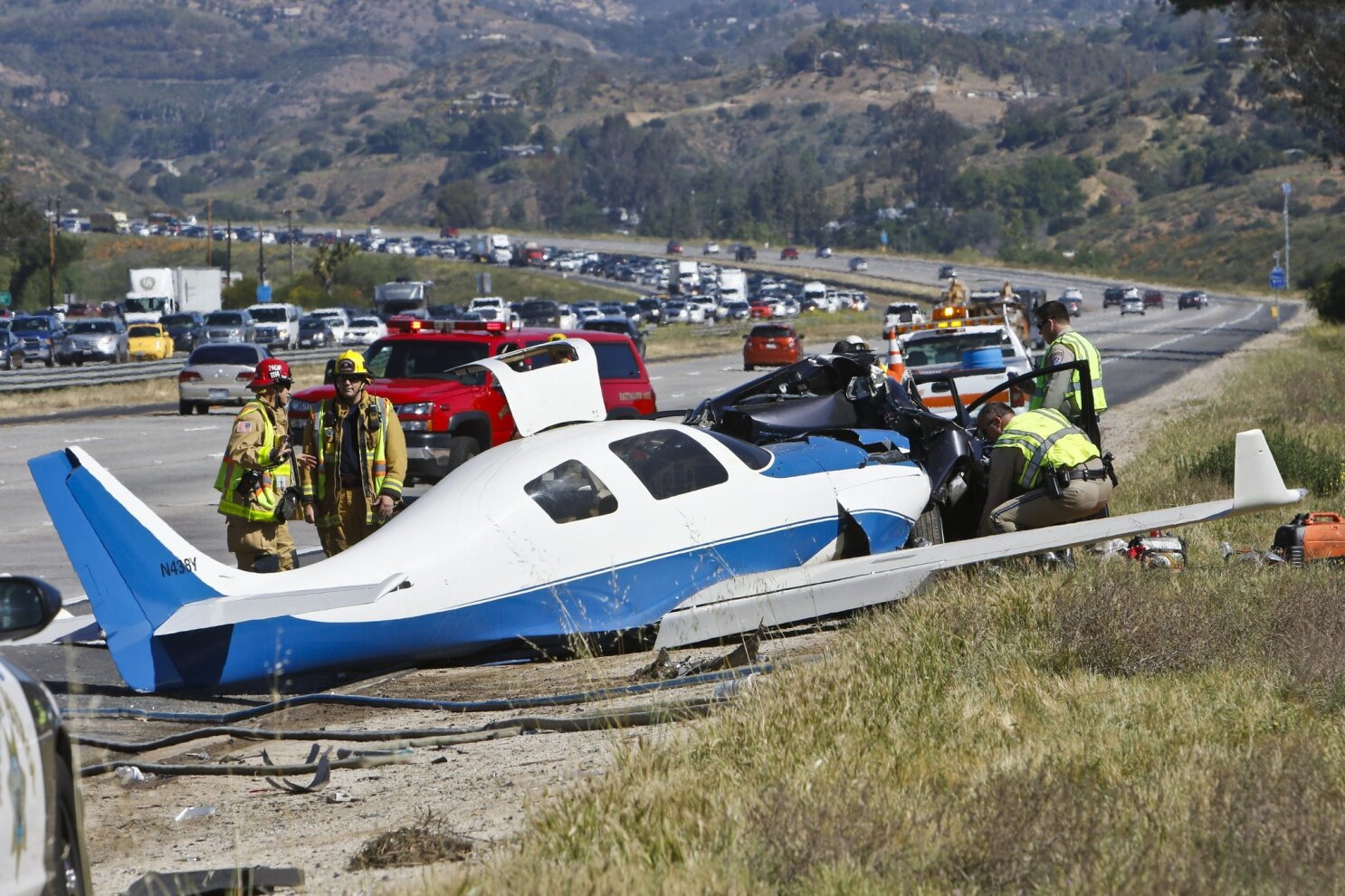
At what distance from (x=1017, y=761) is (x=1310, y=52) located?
43881mm

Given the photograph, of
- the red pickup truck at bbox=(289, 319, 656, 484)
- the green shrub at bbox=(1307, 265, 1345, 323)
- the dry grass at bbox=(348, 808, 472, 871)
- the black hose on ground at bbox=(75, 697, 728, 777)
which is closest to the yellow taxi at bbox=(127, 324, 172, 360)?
the red pickup truck at bbox=(289, 319, 656, 484)

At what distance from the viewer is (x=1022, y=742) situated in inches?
280

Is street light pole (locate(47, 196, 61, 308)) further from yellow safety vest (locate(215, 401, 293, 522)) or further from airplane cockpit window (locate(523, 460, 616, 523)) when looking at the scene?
airplane cockpit window (locate(523, 460, 616, 523))

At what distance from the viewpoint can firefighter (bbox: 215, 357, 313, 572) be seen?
11938 mm

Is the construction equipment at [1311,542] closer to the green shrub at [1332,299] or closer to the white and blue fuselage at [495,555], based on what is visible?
the white and blue fuselage at [495,555]

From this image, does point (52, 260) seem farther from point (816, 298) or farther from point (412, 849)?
point (412, 849)

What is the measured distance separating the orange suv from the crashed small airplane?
3666 cm

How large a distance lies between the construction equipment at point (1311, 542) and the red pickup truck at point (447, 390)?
28.0 feet

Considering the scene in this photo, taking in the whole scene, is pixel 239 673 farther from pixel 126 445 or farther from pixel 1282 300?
pixel 1282 300

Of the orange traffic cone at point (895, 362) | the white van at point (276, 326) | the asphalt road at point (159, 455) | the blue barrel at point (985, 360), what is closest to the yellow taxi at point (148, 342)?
the white van at point (276, 326)

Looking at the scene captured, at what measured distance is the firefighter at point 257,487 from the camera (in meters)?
11.9

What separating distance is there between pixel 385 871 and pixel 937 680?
10.5 feet

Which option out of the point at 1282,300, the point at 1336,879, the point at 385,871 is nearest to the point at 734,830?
the point at 385,871

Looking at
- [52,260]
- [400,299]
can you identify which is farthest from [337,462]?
[52,260]
